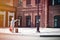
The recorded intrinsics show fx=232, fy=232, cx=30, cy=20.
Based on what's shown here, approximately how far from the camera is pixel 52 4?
342cm

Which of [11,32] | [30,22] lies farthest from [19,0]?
[11,32]

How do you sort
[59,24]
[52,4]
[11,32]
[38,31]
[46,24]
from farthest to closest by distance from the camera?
[11,32]
[38,31]
[52,4]
[46,24]
[59,24]

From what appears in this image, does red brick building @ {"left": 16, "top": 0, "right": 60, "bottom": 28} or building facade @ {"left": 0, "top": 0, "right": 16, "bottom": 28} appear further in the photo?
red brick building @ {"left": 16, "top": 0, "right": 60, "bottom": 28}

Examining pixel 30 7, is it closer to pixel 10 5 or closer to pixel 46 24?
pixel 46 24

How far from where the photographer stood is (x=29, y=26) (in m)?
3.34

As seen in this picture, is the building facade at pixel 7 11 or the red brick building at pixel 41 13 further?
the red brick building at pixel 41 13

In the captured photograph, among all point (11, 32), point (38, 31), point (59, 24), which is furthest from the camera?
point (11, 32)

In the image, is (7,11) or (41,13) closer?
(7,11)

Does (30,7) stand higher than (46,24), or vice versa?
(30,7)

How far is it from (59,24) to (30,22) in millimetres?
744

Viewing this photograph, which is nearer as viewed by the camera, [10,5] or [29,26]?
[10,5]

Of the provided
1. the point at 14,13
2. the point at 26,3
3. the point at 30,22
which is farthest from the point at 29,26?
the point at 14,13

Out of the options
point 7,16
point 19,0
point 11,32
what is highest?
point 19,0

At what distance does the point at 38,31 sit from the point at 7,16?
35.4 inches
